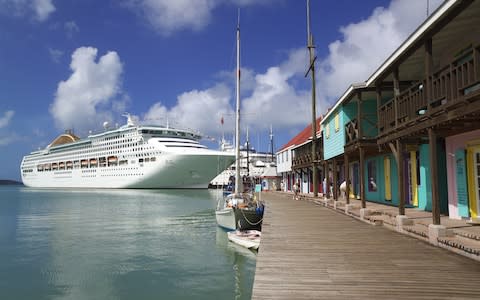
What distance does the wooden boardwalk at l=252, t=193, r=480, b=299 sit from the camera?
5.06 m

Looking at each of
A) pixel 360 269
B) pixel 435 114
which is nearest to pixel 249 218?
pixel 435 114

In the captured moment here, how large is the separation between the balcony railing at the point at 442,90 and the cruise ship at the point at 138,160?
177 ft

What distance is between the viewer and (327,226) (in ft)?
38.7

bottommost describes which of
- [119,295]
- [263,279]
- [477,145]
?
[119,295]

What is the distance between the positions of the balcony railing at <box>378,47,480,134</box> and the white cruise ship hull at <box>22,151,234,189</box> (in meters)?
51.3

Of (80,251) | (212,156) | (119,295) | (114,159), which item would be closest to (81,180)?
(114,159)

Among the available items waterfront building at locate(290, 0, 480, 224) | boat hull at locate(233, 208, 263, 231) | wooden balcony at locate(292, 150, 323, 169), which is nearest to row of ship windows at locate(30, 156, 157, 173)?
wooden balcony at locate(292, 150, 323, 169)

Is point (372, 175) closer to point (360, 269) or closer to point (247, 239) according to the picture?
point (247, 239)

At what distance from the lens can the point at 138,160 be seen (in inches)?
2938

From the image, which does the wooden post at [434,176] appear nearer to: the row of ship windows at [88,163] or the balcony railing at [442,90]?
the balcony railing at [442,90]

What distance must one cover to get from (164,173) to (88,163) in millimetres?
31351

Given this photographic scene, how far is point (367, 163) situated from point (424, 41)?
14.1 meters

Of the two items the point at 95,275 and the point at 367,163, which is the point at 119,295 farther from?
the point at 367,163

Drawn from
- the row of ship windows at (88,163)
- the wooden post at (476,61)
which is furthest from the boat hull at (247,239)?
the row of ship windows at (88,163)
